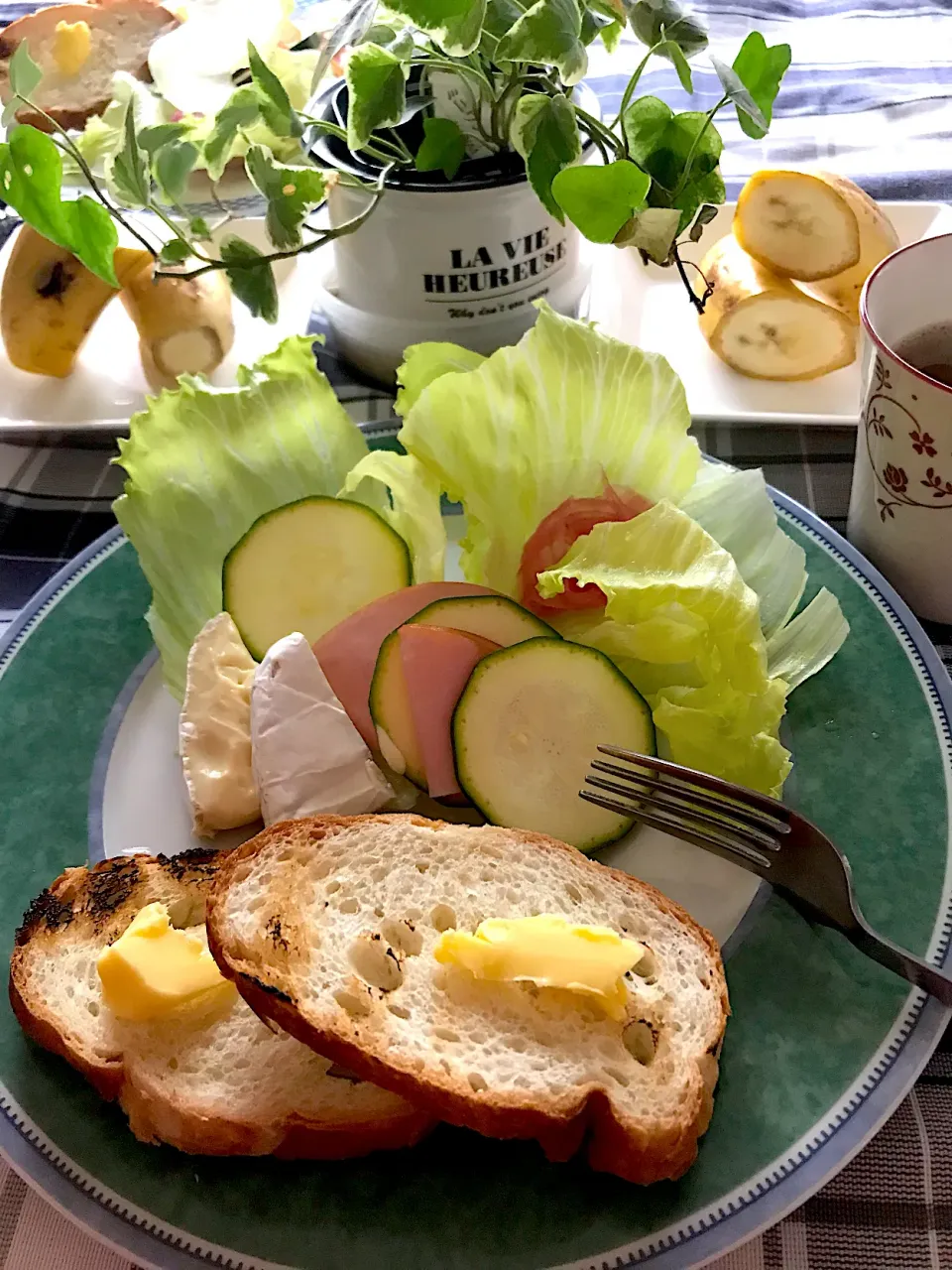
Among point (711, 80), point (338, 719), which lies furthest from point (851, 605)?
point (711, 80)

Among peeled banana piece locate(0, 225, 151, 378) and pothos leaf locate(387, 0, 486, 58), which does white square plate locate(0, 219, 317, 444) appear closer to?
peeled banana piece locate(0, 225, 151, 378)

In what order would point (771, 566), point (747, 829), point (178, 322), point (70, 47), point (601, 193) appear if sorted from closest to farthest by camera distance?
point (747, 829)
point (601, 193)
point (771, 566)
point (178, 322)
point (70, 47)

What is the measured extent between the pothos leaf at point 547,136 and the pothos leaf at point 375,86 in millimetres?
164

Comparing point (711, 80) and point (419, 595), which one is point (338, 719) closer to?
point (419, 595)

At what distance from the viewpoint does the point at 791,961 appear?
113cm

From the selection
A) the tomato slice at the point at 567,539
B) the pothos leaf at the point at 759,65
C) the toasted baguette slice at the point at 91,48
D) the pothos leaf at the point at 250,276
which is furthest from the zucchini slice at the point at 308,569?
the toasted baguette slice at the point at 91,48

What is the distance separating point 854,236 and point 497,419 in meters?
0.76

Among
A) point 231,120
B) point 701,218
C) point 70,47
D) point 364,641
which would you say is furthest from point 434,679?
point 70,47

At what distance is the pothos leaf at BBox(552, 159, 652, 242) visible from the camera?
1.28 meters

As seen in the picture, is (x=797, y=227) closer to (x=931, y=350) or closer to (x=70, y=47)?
(x=931, y=350)

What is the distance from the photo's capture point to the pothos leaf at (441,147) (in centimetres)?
158

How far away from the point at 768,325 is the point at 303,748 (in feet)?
3.67

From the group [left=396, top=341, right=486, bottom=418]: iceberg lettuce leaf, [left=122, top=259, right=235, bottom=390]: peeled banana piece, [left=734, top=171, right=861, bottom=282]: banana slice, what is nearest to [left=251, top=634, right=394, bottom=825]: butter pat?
[left=396, top=341, right=486, bottom=418]: iceberg lettuce leaf

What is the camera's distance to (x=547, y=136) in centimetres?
136
